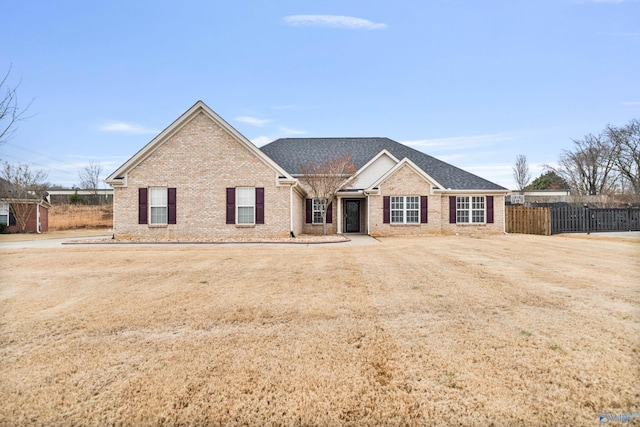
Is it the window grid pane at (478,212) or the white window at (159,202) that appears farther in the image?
the window grid pane at (478,212)

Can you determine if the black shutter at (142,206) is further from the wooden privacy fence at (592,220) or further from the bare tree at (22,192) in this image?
the wooden privacy fence at (592,220)

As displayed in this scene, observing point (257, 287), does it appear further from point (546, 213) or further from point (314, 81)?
point (546, 213)

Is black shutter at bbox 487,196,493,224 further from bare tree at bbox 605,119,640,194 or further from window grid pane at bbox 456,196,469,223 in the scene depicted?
bare tree at bbox 605,119,640,194

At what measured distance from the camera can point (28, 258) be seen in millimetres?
10469

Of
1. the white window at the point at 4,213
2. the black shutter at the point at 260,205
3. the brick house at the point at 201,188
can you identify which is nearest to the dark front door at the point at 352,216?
the brick house at the point at 201,188

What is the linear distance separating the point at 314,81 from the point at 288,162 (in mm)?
14204

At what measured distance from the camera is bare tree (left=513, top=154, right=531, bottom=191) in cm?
5628

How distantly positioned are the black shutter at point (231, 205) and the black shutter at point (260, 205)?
1228mm

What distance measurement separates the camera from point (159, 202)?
18125 millimetres

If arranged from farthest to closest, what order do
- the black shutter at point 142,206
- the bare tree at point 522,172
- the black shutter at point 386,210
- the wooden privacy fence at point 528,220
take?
the bare tree at point 522,172 < the wooden privacy fence at point 528,220 < the black shutter at point 386,210 < the black shutter at point 142,206

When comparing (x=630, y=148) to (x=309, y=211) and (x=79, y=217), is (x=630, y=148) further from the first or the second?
(x=79, y=217)

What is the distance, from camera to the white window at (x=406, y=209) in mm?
20969

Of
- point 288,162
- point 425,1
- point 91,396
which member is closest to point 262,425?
point 91,396

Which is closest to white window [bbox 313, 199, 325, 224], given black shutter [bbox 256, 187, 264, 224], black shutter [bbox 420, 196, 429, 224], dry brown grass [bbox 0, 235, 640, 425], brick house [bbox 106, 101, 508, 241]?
brick house [bbox 106, 101, 508, 241]
